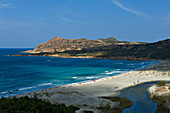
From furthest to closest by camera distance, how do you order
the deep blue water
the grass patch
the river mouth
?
the deep blue water < the river mouth < the grass patch

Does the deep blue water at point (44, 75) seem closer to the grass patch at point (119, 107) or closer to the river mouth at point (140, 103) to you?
the river mouth at point (140, 103)

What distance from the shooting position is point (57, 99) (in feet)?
127

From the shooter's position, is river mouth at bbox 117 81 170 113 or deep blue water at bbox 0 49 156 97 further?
deep blue water at bbox 0 49 156 97

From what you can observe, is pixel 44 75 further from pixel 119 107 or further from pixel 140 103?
pixel 140 103

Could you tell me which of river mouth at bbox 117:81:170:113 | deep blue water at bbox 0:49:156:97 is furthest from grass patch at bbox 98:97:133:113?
deep blue water at bbox 0:49:156:97

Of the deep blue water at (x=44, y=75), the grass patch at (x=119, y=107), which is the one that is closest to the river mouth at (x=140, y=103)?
the grass patch at (x=119, y=107)

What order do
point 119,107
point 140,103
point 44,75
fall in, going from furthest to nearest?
1. point 44,75
2. point 140,103
3. point 119,107

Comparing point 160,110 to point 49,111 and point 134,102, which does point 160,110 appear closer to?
point 134,102

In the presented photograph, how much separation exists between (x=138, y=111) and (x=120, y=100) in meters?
6.68

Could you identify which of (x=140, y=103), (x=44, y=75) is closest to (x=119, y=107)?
(x=140, y=103)

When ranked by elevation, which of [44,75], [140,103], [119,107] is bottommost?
[140,103]

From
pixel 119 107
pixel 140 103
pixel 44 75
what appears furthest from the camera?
pixel 44 75

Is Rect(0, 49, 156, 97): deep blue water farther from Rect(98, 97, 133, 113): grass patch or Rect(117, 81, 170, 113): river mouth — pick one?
Rect(98, 97, 133, 113): grass patch

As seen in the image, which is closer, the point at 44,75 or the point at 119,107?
the point at 119,107
